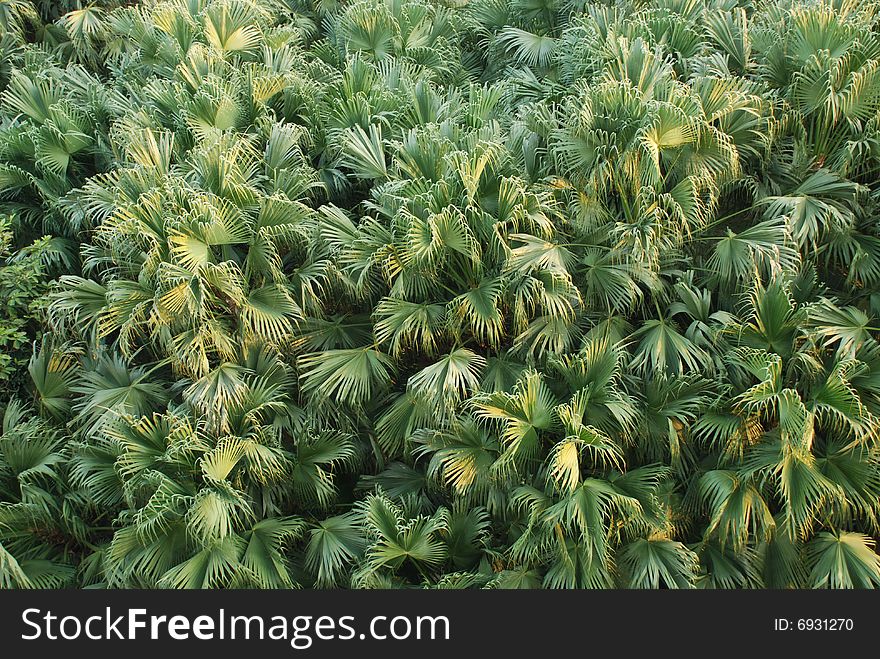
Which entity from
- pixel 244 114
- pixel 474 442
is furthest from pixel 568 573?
pixel 244 114

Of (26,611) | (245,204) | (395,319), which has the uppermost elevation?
(245,204)

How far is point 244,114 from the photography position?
275 inches

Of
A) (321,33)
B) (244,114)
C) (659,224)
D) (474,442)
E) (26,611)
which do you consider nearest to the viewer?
(26,611)

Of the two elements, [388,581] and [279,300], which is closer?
[388,581]

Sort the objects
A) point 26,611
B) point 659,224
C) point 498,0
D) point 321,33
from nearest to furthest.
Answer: point 26,611 < point 659,224 < point 498,0 < point 321,33

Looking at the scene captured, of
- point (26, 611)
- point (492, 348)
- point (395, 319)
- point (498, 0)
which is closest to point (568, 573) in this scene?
point (492, 348)

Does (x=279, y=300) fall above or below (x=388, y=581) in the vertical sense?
above

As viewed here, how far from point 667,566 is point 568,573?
1.95 ft

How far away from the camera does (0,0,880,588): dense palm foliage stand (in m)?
5.04

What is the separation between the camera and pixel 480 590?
4.96m

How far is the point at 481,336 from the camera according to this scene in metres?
5.60

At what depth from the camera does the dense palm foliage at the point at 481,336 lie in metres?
5.04

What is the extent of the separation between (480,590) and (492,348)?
165 cm

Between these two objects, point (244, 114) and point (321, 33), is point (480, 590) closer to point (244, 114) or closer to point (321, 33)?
point (244, 114)
